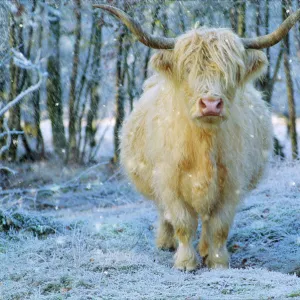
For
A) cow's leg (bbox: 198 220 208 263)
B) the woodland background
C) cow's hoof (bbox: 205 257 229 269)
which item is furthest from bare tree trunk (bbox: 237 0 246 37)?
cow's hoof (bbox: 205 257 229 269)

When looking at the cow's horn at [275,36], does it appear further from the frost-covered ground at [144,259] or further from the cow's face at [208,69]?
the frost-covered ground at [144,259]

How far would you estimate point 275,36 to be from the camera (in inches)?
200

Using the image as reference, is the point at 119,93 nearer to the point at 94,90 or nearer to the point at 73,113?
A: the point at 73,113

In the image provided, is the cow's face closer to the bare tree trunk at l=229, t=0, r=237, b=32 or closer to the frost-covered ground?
the frost-covered ground

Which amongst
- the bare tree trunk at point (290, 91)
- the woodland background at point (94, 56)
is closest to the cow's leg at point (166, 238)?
the woodland background at point (94, 56)

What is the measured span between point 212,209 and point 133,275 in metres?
1.07

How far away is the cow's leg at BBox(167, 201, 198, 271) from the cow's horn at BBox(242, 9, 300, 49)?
1407mm

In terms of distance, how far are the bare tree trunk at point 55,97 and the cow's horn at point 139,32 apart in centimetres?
991

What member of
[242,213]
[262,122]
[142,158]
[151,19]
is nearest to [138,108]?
[142,158]

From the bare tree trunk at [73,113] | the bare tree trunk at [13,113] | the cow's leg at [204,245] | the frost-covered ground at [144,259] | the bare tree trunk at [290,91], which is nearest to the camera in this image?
the frost-covered ground at [144,259]

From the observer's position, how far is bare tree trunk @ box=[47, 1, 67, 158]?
15219mm

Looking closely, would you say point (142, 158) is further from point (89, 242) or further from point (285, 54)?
point (285, 54)

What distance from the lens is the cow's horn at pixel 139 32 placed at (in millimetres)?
4977

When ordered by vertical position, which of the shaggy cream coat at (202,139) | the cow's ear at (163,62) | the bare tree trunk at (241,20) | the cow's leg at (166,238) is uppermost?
the bare tree trunk at (241,20)
